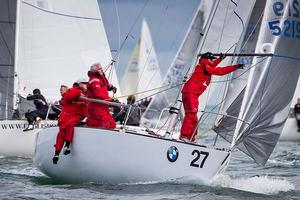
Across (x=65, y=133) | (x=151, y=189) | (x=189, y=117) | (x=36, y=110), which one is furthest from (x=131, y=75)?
(x=151, y=189)

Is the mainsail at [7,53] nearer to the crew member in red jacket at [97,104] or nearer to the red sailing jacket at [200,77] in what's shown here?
the crew member in red jacket at [97,104]

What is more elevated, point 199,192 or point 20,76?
point 20,76

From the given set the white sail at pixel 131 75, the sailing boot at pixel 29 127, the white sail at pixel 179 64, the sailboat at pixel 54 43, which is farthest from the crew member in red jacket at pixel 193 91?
the white sail at pixel 131 75

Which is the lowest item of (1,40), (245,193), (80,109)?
(245,193)

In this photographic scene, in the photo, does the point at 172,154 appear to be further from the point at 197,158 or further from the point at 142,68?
the point at 142,68

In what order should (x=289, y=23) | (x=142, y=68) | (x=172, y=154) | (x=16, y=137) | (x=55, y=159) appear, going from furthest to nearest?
1. (x=142, y=68)
2. (x=16, y=137)
3. (x=289, y=23)
4. (x=55, y=159)
5. (x=172, y=154)

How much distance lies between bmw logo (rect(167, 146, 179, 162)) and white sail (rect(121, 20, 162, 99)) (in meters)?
28.4

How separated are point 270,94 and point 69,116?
272 cm

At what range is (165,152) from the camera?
34.7 feet

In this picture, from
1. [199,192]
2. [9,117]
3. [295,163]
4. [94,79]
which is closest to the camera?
[199,192]

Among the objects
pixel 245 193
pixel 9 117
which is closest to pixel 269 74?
pixel 245 193

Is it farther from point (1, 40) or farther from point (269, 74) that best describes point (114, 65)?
point (269, 74)

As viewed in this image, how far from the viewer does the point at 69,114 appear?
36.6 ft

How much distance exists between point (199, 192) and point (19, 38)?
32.2ft
